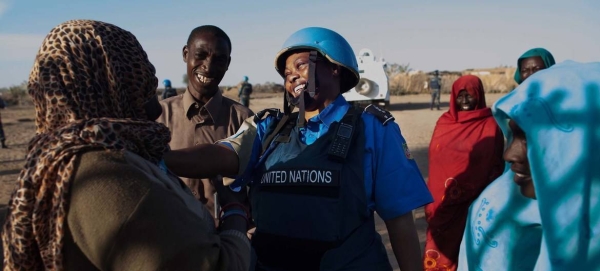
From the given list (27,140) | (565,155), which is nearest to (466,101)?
(565,155)

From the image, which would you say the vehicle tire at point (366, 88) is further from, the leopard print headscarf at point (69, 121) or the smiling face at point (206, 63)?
the leopard print headscarf at point (69, 121)

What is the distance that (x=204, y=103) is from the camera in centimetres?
294

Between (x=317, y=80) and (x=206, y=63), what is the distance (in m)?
1.22

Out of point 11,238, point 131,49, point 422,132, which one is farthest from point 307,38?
point 422,132

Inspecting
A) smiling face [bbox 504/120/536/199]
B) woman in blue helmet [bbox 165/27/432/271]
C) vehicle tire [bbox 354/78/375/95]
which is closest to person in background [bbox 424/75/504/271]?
woman in blue helmet [bbox 165/27/432/271]

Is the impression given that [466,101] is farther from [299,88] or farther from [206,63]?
[299,88]

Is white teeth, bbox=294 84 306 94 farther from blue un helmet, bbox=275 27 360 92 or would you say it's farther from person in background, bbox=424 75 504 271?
person in background, bbox=424 75 504 271

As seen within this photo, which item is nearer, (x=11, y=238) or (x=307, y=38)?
(x=11, y=238)

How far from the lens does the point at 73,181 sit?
1074mm

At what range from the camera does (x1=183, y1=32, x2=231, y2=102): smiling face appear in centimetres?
296

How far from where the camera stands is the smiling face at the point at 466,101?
13.6 feet

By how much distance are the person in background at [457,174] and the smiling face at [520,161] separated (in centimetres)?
238

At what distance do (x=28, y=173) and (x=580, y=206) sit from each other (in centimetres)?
134

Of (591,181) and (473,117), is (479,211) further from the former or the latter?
(473,117)
